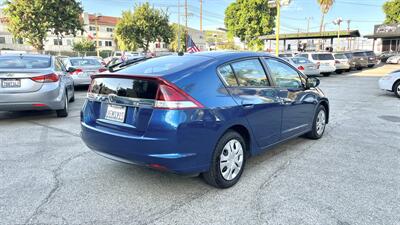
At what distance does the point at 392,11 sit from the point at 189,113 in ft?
178

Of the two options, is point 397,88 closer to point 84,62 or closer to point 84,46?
Result: point 84,62

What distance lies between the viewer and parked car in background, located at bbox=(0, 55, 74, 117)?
6418 mm

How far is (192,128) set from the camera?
3203 millimetres

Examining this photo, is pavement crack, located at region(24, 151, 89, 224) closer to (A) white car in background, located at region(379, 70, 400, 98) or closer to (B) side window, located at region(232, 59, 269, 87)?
(B) side window, located at region(232, 59, 269, 87)

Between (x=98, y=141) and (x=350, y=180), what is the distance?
10.0 feet

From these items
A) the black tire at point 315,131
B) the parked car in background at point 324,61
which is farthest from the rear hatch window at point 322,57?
the black tire at point 315,131

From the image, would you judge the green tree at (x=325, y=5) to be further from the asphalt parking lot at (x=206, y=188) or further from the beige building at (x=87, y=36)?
the asphalt parking lot at (x=206, y=188)

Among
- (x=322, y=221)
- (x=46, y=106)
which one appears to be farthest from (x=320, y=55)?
(x=322, y=221)

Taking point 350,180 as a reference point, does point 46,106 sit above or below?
above

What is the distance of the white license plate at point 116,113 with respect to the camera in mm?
3404

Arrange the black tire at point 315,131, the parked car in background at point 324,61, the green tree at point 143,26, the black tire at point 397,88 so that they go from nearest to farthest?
the black tire at point 315,131 < the black tire at point 397,88 < the parked car in background at point 324,61 < the green tree at point 143,26

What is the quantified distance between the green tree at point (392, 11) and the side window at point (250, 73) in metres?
51.8

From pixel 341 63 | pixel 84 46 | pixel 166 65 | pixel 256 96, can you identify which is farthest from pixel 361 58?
pixel 84 46

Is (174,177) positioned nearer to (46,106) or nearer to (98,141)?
(98,141)
